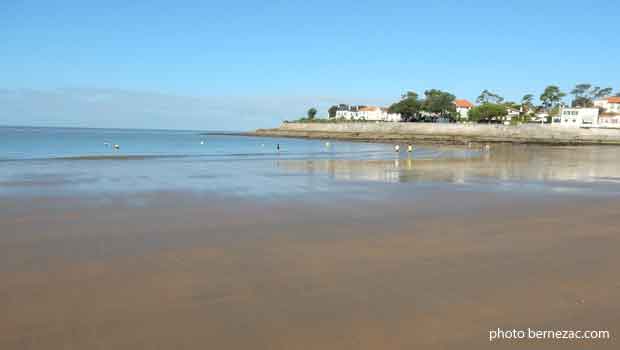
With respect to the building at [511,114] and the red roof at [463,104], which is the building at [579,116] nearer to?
the building at [511,114]

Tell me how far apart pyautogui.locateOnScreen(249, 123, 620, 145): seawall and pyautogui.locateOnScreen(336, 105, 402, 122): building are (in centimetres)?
5128

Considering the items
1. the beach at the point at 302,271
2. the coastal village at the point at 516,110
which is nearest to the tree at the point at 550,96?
the coastal village at the point at 516,110

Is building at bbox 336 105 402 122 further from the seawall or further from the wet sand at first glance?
the wet sand

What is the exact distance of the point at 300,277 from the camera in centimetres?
579

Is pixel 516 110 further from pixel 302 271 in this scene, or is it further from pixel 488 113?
pixel 302 271

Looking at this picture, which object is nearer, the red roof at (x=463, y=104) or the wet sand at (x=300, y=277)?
the wet sand at (x=300, y=277)

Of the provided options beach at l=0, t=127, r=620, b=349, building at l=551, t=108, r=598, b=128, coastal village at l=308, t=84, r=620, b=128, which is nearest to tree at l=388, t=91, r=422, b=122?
coastal village at l=308, t=84, r=620, b=128

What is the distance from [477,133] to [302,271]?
77.6 m

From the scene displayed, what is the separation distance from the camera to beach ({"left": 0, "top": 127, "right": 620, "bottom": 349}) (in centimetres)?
430

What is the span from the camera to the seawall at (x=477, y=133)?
64.9m

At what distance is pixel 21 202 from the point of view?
11383 mm

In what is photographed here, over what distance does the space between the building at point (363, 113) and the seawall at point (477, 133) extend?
168 ft

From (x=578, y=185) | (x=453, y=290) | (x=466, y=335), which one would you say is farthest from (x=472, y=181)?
(x=466, y=335)

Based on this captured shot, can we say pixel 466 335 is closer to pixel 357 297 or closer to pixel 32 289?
pixel 357 297
